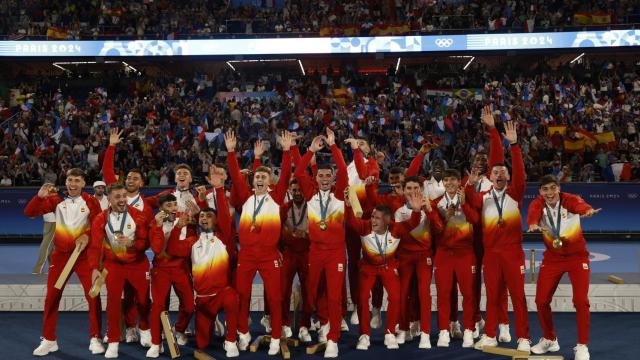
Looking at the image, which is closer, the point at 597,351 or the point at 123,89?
the point at 597,351

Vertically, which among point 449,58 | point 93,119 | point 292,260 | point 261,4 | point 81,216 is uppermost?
point 261,4

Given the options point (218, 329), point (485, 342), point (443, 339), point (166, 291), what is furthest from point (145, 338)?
point (485, 342)

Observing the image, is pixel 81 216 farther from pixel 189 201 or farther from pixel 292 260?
pixel 292 260

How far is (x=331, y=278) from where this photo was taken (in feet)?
27.5

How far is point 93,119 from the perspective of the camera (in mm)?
24734

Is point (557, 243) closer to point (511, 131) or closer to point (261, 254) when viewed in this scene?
point (511, 131)

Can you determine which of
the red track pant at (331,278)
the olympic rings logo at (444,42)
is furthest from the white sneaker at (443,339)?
the olympic rings logo at (444,42)

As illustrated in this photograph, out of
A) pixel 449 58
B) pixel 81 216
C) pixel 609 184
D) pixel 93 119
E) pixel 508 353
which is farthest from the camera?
pixel 449 58

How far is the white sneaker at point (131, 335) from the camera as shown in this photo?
887cm

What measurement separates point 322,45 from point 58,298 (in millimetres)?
21346

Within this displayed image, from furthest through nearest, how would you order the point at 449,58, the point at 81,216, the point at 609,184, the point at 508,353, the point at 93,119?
the point at 449,58
the point at 93,119
the point at 609,184
the point at 81,216
the point at 508,353

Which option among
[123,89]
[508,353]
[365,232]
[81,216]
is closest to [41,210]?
[81,216]

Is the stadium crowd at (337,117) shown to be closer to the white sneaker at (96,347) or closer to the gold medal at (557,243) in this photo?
the gold medal at (557,243)

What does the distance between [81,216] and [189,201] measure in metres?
1.35
